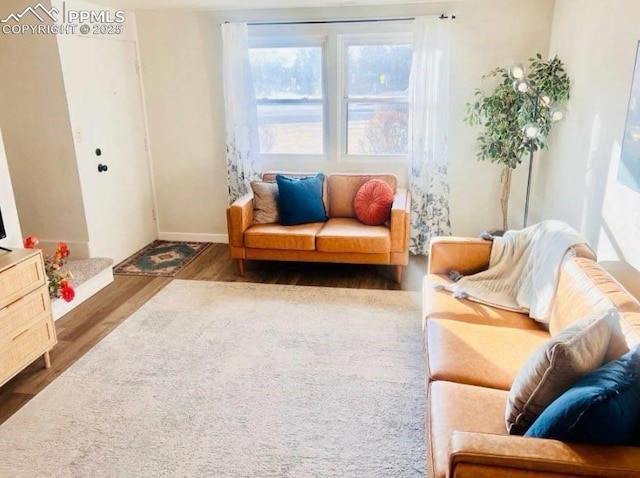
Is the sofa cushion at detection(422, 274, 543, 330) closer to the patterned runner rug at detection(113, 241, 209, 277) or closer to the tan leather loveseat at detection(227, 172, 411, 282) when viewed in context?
the tan leather loveseat at detection(227, 172, 411, 282)

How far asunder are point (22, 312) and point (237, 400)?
1241 mm

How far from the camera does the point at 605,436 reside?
4.08 ft

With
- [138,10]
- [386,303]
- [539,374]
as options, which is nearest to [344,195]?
[386,303]

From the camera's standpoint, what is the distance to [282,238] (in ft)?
12.6

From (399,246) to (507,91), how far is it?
1530mm

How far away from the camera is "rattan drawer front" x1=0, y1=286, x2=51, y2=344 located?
2.38 m

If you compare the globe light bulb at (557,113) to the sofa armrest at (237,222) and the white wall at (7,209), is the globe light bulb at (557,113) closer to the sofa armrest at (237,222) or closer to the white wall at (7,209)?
the sofa armrest at (237,222)

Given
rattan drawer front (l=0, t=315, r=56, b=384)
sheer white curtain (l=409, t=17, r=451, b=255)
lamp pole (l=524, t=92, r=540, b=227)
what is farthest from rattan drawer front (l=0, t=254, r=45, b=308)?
lamp pole (l=524, t=92, r=540, b=227)

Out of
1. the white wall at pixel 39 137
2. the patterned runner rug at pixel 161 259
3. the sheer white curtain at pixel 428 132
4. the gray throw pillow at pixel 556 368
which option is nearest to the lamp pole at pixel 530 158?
the sheer white curtain at pixel 428 132

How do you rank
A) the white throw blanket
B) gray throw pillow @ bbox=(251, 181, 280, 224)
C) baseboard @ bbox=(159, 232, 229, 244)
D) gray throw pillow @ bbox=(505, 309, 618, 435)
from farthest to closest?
baseboard @ bbox=(159, 232, 229, 244) < gray throw pillow @ bbox=(251, 181, 280, 224) < the white throw blanket < gray throw pillow @ bbox=(505, 309, 618, 435)

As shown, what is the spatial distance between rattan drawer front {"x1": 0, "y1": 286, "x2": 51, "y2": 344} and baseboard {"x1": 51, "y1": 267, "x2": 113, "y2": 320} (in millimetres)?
616

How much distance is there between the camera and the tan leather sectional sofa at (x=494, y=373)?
1215 millimetres

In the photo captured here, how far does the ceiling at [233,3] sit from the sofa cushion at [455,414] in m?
3.39

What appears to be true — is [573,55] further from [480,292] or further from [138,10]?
[138,10]
